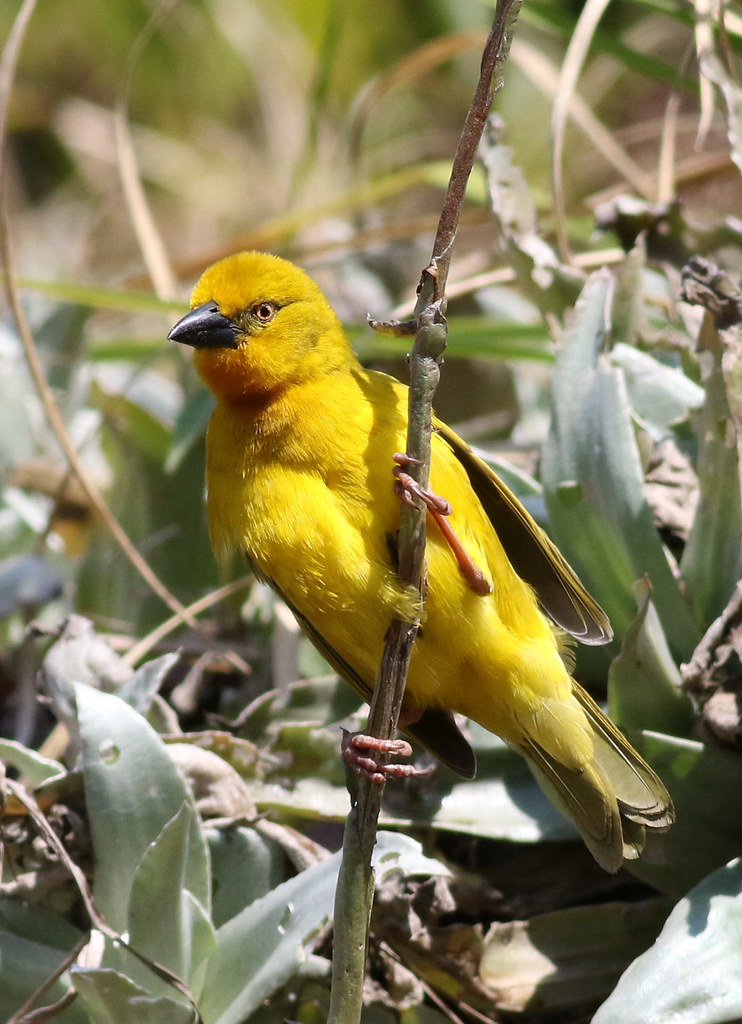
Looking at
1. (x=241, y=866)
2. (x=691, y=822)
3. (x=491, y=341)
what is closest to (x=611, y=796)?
(x=691, y=822)

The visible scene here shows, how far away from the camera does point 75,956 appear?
2.51 metres

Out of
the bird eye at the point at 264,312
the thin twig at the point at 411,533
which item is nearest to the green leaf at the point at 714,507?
the thin twig at the point at 411,533

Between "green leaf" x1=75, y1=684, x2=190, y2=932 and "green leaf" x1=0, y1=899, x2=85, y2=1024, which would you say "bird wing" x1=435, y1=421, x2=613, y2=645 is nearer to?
"green leaf" x1=75, y1=684, x2=190, y2=932

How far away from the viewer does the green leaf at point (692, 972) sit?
2.24 m

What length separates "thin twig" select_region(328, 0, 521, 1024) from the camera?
1.89 m

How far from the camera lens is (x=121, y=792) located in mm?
Result: 2676

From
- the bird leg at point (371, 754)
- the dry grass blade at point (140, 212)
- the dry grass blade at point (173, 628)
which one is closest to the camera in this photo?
the bird leg at point (371, 754)

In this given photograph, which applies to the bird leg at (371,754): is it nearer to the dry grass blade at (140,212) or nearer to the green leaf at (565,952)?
the green leaf at (565,952)

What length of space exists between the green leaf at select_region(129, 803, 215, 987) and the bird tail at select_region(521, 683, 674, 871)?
79 cm

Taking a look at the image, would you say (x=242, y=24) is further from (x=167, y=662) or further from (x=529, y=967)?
(x=529, y=967)

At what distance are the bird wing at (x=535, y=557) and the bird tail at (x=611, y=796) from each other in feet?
0.61

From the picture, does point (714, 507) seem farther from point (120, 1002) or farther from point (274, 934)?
point (120, 1002)

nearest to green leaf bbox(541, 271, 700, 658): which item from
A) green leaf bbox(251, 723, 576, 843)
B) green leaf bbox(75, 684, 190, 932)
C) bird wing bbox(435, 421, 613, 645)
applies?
bird wing bbox(435, 421, 613, 645)

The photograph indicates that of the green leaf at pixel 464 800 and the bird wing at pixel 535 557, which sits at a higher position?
the bird wing at pixel 535 557
